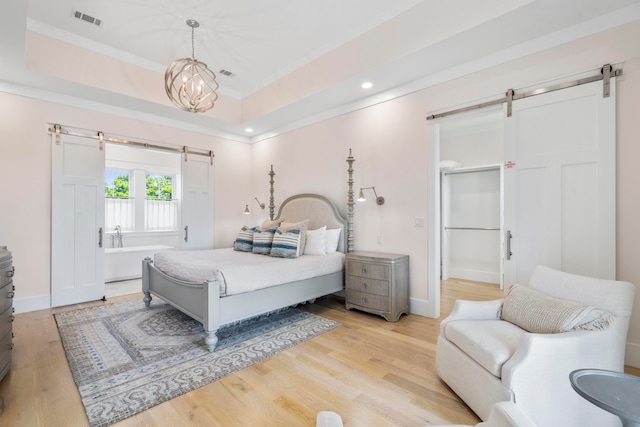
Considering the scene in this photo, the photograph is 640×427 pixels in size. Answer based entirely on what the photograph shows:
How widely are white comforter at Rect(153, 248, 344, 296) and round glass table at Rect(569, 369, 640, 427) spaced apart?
244 centimetres

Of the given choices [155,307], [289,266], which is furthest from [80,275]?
[289,266]

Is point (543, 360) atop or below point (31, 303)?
atop

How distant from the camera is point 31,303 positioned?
3.76 m

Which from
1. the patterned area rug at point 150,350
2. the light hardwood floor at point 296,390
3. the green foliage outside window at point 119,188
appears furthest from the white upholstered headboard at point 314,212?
the green foliage outside window at point 119,188

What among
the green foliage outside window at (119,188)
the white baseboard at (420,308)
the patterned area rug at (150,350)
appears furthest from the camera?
the green foliage outside window at (119,188)

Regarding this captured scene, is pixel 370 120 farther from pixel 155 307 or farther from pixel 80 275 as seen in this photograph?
pixel 80 275

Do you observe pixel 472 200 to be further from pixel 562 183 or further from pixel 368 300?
pixel 368 300

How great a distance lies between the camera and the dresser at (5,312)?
2.09m

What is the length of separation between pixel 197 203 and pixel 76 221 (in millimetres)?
1714

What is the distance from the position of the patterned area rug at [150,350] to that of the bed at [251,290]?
0.74 ft

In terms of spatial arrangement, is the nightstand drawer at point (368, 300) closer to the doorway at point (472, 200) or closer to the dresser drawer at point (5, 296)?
the doorway at point (472, 200)

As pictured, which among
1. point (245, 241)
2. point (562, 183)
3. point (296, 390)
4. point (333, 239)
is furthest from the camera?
point (245, 241)

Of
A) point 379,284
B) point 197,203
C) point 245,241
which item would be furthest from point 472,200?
point 197,203

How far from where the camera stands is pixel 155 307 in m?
3.93
